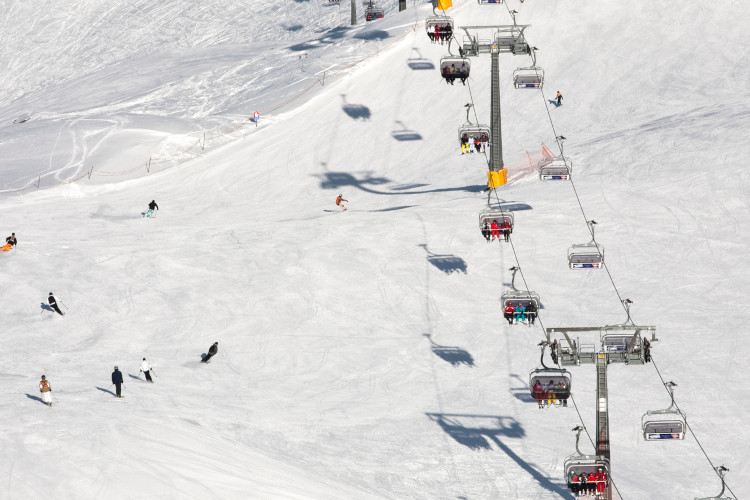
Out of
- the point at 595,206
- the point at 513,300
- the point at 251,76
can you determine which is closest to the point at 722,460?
the point at 513,300

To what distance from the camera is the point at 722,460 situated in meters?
30.6

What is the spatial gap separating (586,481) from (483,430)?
734 cm

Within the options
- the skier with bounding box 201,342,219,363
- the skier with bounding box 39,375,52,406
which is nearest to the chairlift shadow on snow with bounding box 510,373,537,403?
the skier with bounding box 201,342,219,363

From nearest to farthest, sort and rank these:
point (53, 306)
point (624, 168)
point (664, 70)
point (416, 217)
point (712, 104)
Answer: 1. point (53, 306)
2. point (416, 217)
3. point (624, 168)
4. point (712, 104)
5. point (664, 70)

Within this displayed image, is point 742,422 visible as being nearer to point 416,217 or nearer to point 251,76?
point 416,217

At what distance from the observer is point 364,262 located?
42156 millimetres

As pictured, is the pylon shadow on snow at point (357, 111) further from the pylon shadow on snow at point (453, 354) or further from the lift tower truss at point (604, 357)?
the lift tower truss at point (604, 357)

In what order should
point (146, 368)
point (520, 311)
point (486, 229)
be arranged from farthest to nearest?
point (486, 229) → point (520, 311) → point (146, 368)

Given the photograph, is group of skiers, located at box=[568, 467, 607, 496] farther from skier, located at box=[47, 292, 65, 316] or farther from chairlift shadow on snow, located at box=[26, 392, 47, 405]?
skier, located at box=[47, 292, 65, 316]

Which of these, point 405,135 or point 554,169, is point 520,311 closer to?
point 554,169

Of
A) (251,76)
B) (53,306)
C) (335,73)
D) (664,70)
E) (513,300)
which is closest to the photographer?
(513,300)

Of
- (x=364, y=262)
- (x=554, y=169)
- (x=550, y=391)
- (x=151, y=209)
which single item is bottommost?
(x=550, y=391)

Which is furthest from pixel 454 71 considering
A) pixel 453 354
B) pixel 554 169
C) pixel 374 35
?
pixel 374 35

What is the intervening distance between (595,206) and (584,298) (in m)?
7.08
